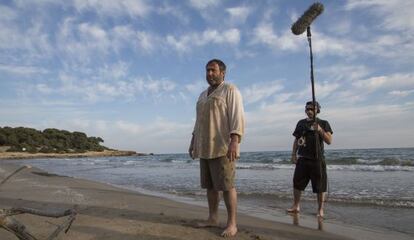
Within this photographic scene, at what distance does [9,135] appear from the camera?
205 feet

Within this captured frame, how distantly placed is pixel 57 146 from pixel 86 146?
7093 millimetres

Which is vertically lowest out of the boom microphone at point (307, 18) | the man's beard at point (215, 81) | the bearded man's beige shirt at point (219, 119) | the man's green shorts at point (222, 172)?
the man's green shorts at point (222, 172)

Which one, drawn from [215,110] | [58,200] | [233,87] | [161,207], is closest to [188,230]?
[215,110]

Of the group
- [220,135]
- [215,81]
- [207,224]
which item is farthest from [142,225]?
[215,81]

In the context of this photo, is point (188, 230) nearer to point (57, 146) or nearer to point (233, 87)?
point (233, 87)

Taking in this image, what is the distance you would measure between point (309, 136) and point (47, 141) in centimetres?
6637

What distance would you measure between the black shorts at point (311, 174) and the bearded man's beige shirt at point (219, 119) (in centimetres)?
221

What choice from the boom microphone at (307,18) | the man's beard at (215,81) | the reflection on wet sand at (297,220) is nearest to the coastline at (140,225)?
the reflection on wet sand at (297,220)

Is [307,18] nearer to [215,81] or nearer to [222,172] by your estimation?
[215,81]

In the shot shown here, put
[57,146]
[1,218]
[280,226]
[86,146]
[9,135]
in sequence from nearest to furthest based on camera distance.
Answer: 1. [1,218]
2. [280,226]
3. [9,135]
4. [57,146]
5. [86,146]

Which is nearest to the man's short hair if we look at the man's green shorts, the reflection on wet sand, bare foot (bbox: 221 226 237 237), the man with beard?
the man with beard

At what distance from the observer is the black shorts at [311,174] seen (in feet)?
19.7

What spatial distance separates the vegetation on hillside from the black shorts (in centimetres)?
5669

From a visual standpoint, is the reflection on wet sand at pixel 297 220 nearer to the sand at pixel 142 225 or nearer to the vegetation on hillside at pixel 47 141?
the sand at pixel 142 225
